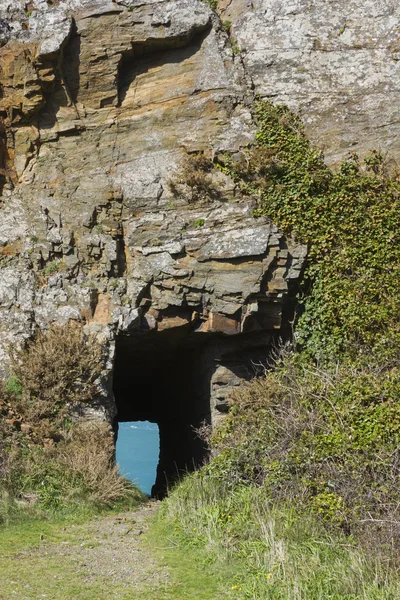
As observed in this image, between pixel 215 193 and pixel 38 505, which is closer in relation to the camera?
pixel 38 505

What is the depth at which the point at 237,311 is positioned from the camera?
34.1ft

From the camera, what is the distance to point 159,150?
11617 millimetres

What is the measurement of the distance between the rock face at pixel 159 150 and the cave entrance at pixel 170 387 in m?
0.10

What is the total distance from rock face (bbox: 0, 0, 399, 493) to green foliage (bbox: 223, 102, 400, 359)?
409 mm

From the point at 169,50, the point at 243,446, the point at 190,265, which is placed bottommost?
the point at 243,446

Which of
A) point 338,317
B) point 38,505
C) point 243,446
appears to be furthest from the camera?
point 338,317

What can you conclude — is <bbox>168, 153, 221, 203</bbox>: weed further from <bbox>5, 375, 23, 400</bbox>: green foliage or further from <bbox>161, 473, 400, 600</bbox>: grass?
<bbox>161, 473, 400, 600</bbox>: grass

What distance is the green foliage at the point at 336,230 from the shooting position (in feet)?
33.3

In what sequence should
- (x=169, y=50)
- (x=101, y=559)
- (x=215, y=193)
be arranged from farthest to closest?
(x=169, y=50) → (x=215, y=193) → (x=101, y=559)

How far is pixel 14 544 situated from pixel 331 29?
36.0ft

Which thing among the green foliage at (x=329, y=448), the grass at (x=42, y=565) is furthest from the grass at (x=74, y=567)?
the green foliage at (x=329, y=448)

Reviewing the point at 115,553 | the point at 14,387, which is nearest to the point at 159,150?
the point at 14,387

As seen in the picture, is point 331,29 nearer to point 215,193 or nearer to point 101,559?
point 215,193

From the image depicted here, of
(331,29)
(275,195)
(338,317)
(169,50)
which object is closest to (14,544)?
(338,317)
